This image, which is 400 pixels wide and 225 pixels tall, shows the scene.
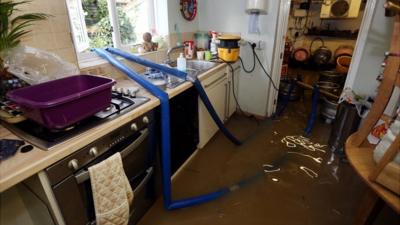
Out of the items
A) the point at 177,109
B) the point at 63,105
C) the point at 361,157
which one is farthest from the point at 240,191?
the point at 63,105

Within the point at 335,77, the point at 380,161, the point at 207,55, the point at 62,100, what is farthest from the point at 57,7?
the point at 335,77

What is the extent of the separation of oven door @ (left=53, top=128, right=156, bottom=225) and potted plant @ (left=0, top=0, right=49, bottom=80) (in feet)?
2.11

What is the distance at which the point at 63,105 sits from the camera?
0.83 m

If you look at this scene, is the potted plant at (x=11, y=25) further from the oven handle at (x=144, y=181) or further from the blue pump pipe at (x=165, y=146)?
the oven handle at (x=144, y=181)

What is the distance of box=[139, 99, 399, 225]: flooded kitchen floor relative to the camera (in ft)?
4.81

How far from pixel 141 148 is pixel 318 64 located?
3376 mm

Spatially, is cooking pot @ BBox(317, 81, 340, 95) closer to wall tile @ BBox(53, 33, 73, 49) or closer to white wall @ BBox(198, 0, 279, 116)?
white wall @ BBox(198, 0, 279, 116)

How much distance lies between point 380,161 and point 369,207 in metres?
0.29

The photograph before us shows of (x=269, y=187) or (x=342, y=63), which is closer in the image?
(x=269, y=187)

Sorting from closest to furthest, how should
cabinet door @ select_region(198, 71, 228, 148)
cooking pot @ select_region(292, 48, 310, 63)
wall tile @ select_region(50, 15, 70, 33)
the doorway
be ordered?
1. wall tile @ select_region(50, 15, 70, 33)
2. cabinet door @ select_region(198, 71, 228, 148)
3. the doorway
4. cooking pot @ select_region(292, 48, 310, 63)

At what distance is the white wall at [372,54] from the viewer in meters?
1.67

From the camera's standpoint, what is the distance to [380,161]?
2.37 feet

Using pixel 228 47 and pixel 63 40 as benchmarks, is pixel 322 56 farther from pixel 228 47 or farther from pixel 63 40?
pixel 63 40

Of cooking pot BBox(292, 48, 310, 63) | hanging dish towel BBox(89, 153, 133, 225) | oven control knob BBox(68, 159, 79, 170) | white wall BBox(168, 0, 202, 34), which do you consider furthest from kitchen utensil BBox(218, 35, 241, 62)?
cooking pot BBox(292, 48, 310, 63)
